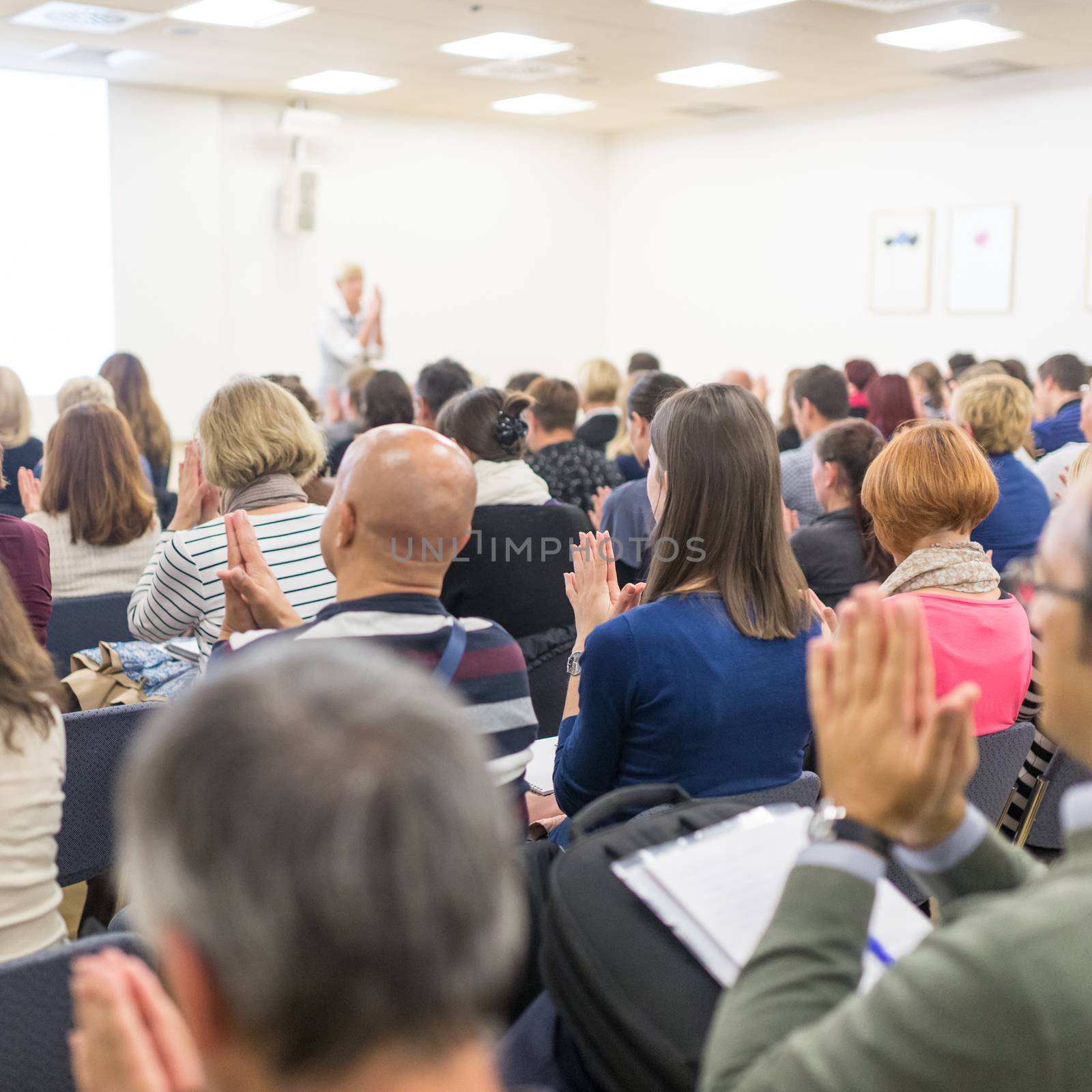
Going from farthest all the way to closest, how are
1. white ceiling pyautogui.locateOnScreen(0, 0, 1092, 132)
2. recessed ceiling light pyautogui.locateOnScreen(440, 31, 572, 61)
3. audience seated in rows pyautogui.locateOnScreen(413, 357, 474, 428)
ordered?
recessed ceiling light pyautogui.locateOnScreen(440, 31, 572, 61)
white ceiling pyautogui.locateOnScreen(0, 0, 1092, 132)
audience seated in rows pyautogui.locateOnScreen(413, 357, 474, 428)

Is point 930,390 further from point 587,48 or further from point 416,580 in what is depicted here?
point 416,580

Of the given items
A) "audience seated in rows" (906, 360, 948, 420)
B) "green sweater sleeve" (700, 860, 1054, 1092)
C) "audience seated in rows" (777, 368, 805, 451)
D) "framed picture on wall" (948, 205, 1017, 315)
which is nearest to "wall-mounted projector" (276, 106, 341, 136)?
"framed picture on wall" (948, 205, 1017, 315)

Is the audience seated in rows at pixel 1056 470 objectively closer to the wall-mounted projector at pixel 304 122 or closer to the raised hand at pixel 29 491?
the raised hand at pixel 29 491

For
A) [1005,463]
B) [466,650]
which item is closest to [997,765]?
[466,650]

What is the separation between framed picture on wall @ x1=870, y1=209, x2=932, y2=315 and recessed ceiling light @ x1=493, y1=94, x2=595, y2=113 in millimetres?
2906

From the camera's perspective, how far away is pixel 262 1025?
660mm

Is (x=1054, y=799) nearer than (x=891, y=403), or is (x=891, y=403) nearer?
(x=1054, y=799)

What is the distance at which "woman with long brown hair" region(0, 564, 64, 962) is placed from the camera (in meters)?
1.70

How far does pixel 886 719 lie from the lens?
0.97m

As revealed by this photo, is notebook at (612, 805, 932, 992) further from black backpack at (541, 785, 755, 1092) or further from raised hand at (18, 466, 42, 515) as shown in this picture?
raised hand at (18, 466, 42, 515)

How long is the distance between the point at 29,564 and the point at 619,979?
91.6 inches

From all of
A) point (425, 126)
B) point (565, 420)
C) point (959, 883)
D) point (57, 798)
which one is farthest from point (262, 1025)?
point (425, 126)

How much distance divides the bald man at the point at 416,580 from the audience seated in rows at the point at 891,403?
426 cm

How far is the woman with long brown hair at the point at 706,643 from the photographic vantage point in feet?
6.40
